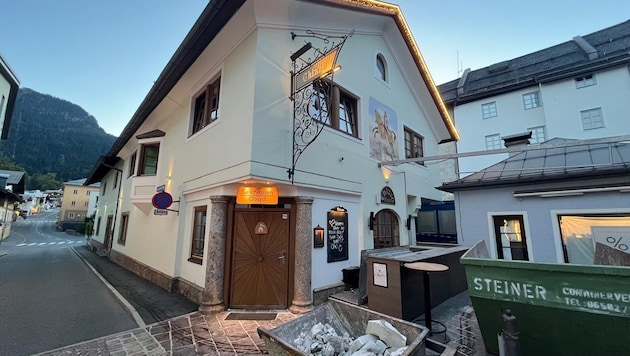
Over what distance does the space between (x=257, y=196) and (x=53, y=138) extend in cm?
15767

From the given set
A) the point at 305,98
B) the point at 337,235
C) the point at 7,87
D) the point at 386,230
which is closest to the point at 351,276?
the point at 337,235

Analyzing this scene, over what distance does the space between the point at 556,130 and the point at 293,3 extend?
20.4 m

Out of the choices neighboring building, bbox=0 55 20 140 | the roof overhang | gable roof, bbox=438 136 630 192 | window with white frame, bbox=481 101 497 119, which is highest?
window with white frame, bbox=481 101 497 119

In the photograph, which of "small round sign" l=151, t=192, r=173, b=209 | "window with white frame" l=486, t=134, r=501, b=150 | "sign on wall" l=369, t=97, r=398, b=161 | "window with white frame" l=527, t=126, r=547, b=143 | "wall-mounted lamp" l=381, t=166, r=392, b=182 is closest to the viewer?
"small round sign" l=151, t=192, r=173, b=209

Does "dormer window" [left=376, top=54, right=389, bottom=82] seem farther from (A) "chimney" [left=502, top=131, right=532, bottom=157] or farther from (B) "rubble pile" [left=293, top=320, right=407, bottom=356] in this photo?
(B) "rubble pile" [left=293, top=320, right=407, bottom=356]

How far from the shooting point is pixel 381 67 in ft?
32.3

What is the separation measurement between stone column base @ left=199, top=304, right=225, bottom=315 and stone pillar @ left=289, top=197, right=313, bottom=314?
1.49 meters

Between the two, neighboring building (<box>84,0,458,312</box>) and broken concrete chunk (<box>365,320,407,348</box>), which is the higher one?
neighboring building (<box>84,0,458,312</box>)

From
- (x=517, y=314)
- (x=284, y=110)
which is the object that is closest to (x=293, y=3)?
(x=284, y=110)

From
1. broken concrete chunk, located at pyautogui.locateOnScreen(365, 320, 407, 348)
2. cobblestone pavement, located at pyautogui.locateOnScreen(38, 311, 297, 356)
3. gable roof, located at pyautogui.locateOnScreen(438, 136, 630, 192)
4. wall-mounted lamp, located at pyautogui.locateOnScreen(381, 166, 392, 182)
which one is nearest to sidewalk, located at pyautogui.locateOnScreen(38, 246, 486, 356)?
cobblestone pavement, located at pyautogui.locateOnScreen(38, 311, 297, 356)

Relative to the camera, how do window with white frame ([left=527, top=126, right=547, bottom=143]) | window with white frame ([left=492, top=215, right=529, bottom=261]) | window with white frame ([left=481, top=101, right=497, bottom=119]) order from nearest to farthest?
window with white frame ([left=492, top=215, right=529, bottom=261])
window with white frame ([left=527, top=126, right=547, bottom=143])
window with white frame ([left=481, top=101, right=497, bottom=119])

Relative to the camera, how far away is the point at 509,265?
3.06 metres

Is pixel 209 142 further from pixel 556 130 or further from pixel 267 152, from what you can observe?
pixel 556 130

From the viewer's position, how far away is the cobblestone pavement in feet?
13.2
